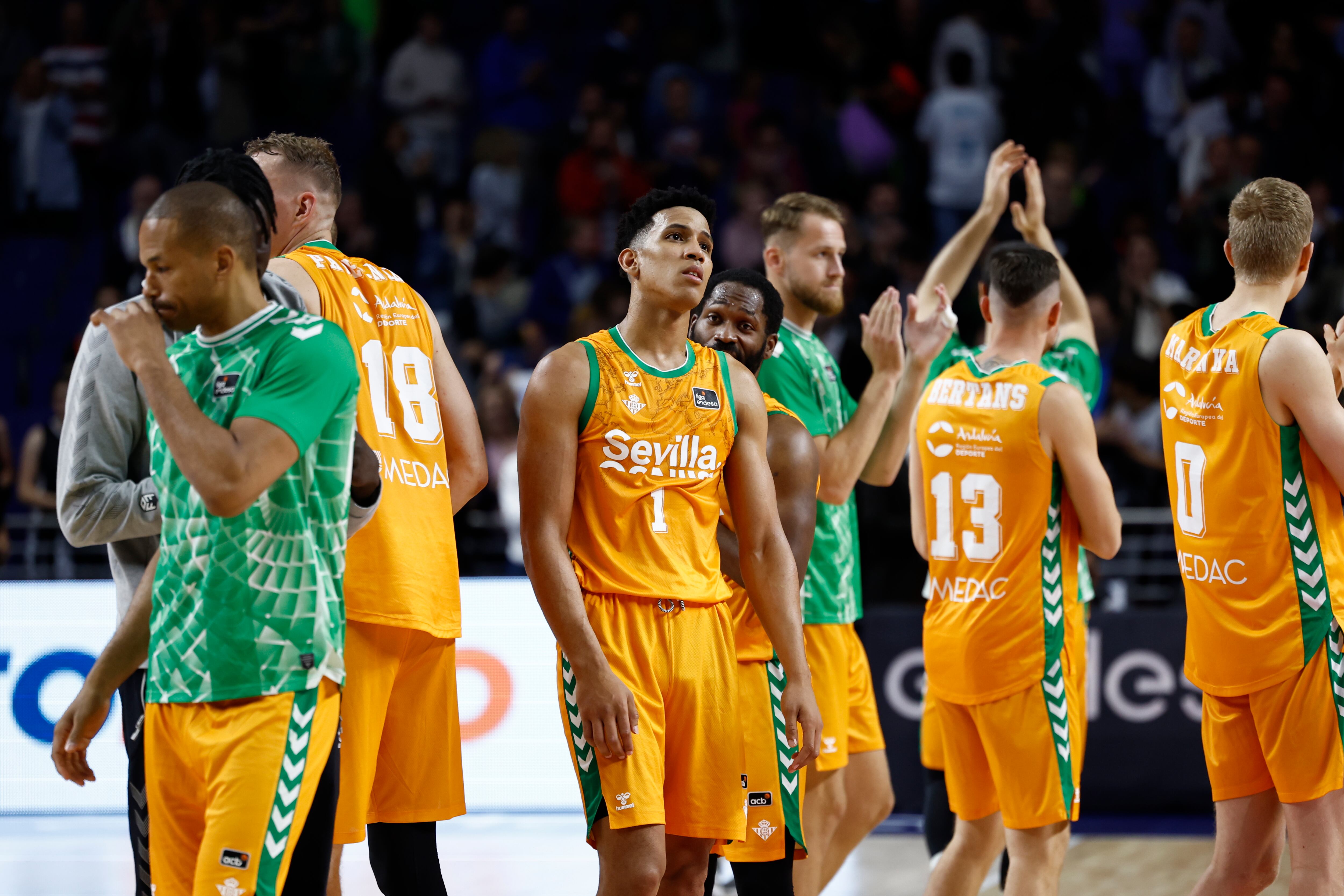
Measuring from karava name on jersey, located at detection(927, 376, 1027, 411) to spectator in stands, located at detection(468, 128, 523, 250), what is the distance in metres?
7.97

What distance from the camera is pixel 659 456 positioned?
3.82 meters

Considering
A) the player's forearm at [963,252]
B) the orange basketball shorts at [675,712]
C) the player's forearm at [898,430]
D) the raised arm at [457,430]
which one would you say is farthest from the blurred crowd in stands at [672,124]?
the orange basketball shorts at [675,712]

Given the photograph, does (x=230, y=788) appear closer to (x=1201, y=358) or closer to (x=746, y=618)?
(x=746, y=618)

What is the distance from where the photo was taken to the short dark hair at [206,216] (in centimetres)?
293

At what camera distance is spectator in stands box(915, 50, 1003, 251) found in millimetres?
12227

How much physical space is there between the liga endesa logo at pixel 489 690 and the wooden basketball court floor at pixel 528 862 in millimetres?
485

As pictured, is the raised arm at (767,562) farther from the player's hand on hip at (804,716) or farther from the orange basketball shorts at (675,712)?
the orange basketball shorts at (675,712)

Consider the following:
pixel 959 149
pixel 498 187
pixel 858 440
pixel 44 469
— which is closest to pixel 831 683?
pixel 858 440

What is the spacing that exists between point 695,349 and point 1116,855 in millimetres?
4102

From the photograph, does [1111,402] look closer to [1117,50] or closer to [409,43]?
[1117,50]

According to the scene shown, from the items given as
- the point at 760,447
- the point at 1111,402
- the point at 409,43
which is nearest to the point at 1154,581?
the point at 1111,402

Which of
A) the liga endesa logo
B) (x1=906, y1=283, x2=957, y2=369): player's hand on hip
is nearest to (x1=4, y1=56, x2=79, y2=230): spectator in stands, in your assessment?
the liga endesa logo

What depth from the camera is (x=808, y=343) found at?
5.30m

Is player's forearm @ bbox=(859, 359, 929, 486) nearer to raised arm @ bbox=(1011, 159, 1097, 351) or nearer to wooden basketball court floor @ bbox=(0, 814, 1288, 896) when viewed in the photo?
raised arm @ bbox=(1011, 159, 1097, 351)
